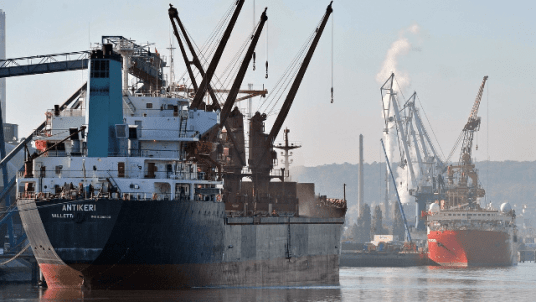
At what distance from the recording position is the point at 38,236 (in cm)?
5644

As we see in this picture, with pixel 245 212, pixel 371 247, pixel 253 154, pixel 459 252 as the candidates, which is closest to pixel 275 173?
pixel 253 154

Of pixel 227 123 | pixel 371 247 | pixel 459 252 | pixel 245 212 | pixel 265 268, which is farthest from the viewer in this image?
pixel 371 247

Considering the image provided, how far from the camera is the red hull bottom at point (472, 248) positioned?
14262 centimetres

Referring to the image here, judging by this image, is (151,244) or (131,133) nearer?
(151,244)

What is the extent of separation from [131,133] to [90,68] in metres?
4.44

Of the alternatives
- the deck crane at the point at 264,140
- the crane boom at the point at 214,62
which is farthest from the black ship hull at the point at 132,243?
the deck crane at the point at 264,140

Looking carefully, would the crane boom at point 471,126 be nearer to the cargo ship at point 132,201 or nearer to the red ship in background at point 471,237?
the red ship in background at point 471,237

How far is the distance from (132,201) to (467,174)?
12480cm

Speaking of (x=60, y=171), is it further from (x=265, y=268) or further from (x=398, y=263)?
(x=398, y=263)

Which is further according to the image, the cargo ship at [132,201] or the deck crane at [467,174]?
the deck crane at [467,174]

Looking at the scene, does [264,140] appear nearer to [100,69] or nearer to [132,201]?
[100,69]

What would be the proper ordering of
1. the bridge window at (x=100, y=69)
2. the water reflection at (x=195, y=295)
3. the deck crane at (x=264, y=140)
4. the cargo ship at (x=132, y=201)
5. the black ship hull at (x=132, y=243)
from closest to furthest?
the water reflection at (x=195, y=295) < the black ship hull at (x=132, y=243) < the cargo ship at (x=132, y=201) < the bridge window at (x=100, y=69) < the deck crane at (x=264, y=140)

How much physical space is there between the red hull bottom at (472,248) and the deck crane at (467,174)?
781 inches

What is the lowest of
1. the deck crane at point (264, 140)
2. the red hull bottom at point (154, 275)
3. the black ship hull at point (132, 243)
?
the red hull bottom at point (154, 275)
